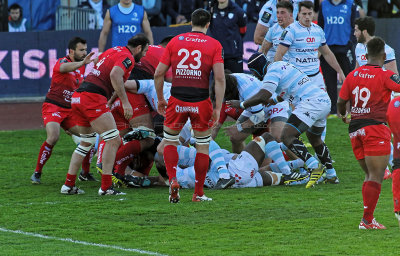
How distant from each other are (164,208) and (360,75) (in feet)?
9.24

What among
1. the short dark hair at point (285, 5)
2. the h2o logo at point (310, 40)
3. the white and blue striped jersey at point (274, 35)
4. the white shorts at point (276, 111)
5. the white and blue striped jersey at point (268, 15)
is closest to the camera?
the white shorts at point (276, 111)

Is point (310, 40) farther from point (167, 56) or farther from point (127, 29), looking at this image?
point (127, 29)

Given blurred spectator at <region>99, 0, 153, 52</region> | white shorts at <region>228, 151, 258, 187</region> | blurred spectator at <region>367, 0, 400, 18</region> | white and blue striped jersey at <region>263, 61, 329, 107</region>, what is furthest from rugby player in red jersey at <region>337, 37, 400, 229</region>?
blurred spectator at <region>367, 0, 400, 18</region>

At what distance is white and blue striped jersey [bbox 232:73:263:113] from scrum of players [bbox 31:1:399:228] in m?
0.01

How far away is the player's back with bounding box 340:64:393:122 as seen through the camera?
8734 millimetres

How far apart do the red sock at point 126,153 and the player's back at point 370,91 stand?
13.3 feet

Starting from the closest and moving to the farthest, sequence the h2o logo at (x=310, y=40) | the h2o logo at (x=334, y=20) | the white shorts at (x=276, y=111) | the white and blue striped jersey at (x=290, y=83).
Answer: the white and blue striped jersey at (x=290, y=83) < the white shorts at (x=276, y=111) < the h2o logo at (x=310, y=40) < the h2o logo at (x=334, y=20)

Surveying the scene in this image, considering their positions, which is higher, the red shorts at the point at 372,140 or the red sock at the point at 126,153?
the red shorts at the point at 372,140

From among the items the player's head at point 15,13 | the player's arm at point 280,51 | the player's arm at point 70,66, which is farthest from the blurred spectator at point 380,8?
the player's arm at point 70,66

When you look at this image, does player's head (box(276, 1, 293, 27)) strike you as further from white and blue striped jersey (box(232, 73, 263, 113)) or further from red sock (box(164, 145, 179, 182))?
red sock (box(164, 145, 179, 182))

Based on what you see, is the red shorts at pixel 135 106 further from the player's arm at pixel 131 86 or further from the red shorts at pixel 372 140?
the red shorts at pixel 372 140

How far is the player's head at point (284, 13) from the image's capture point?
14469 mm

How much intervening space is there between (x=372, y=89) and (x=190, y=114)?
2.51 m

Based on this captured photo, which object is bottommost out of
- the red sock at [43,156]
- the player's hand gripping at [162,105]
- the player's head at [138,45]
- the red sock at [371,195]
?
the red sock at [43,156]
